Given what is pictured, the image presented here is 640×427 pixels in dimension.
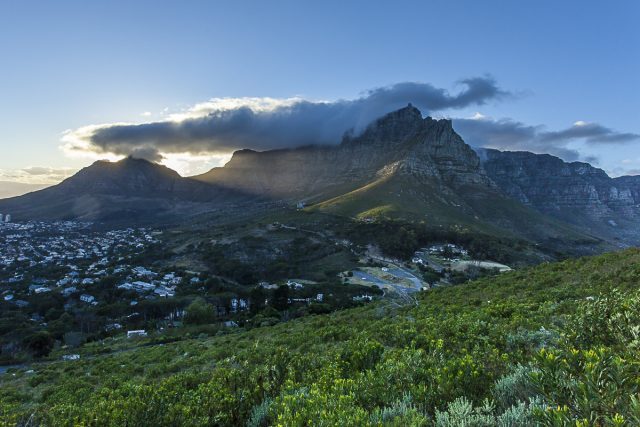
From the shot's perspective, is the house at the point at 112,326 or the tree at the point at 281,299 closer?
the tree at the point at 281,299

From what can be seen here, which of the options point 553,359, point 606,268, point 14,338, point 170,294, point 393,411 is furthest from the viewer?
A: point 170,294

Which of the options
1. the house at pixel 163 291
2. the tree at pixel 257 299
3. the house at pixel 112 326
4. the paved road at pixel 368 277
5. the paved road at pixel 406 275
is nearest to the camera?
the house at pixel 112 326

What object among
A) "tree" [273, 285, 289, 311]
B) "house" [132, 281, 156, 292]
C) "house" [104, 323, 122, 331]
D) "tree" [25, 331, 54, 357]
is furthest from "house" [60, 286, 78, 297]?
"tree" [273, 285, 289, 311]

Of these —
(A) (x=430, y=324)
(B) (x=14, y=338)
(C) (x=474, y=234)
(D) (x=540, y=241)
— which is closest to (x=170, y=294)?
(B) (x=14, y=338)

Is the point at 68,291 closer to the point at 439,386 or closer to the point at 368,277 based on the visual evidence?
the point at 368,277

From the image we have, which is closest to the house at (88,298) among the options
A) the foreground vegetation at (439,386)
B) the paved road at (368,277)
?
the paved road at (368,277)

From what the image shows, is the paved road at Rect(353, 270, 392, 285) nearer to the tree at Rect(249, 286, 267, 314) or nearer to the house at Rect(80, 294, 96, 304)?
the tree at Rect(249, 286, 267, 314)

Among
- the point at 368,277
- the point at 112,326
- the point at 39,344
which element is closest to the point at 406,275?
the point at 368,277

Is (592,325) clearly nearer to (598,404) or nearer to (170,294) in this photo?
(598,404)

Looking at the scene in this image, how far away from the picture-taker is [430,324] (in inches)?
569

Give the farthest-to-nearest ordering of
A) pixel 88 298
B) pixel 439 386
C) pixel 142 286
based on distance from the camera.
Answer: pixel 142 286
pixel 88 298
pixel 439 386

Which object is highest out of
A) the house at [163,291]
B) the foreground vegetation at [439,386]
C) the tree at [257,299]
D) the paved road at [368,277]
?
the foreground vegetation at [439,386]

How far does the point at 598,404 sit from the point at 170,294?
9440 centimetres

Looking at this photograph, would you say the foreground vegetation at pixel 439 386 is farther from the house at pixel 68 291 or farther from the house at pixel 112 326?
the house at pixel 68 291
